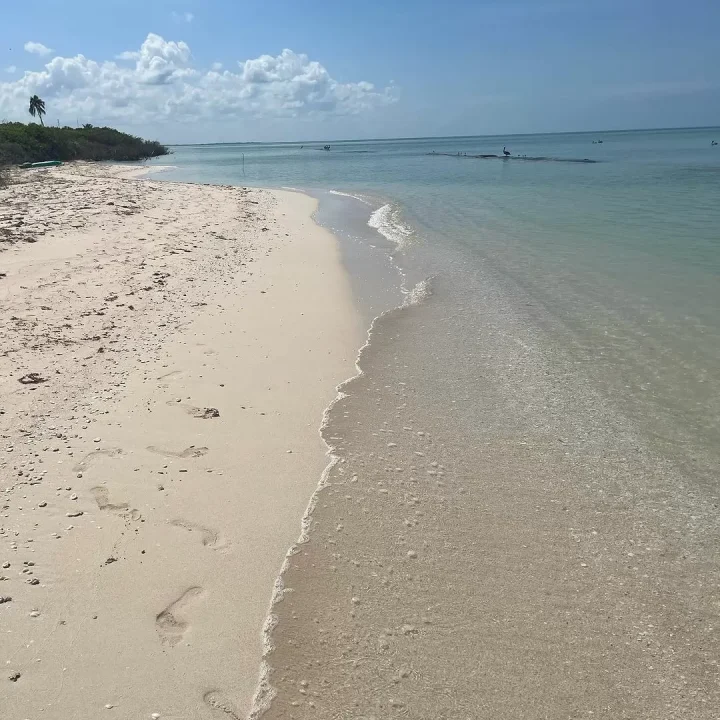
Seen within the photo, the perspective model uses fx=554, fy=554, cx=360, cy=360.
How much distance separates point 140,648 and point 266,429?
232 cm

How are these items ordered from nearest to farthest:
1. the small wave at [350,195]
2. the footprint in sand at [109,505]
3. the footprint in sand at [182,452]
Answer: the footprint in sand at [109,505] < the footprint in sand at [182,452] < the small wave at [350,195]

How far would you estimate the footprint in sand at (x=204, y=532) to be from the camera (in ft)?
11.5

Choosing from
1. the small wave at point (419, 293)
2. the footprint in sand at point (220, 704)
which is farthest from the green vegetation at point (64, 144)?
the footprint in sand at point (220, 704)

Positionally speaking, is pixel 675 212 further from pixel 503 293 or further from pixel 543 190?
pixel 503 293

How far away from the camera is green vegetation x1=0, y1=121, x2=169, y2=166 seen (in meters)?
43.6

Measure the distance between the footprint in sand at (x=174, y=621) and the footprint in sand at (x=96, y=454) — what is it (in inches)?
62.0

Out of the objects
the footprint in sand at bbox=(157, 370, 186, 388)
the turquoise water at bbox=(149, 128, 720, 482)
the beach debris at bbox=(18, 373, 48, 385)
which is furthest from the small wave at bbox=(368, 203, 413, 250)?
the beach debris at bbox=(18, 373, 48, 385)

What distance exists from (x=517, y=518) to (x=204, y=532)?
7.05 ft

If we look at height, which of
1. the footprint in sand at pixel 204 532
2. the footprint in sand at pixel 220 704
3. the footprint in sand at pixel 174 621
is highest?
the footprint in sand at pixel 204 532

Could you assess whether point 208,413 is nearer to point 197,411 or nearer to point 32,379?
point 197,411

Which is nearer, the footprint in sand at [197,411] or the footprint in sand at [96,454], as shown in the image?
the footprint in sand at [96,454]

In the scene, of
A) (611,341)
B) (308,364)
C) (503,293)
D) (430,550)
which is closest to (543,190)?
(503,293)

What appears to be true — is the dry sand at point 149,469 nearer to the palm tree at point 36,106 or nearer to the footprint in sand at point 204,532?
the footprint in sand at point 204,532

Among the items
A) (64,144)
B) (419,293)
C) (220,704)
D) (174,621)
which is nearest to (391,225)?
(419,293)
